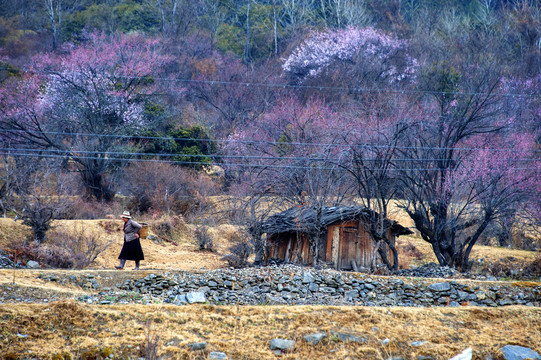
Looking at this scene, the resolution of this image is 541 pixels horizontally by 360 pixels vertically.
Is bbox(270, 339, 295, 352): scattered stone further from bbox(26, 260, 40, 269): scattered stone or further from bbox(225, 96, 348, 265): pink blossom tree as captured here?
bbox(26, 260, 40, 269): scattered stone

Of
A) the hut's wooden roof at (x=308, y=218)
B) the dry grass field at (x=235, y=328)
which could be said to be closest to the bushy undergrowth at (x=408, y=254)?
the hut's wooden roof at (x=308, y=218)

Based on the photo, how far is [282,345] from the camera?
10102 millimetres

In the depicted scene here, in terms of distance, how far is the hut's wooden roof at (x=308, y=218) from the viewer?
61.3ft

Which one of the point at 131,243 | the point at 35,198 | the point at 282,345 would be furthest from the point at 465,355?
the point at 35,198

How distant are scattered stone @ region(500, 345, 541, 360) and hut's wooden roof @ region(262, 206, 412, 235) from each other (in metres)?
8.63

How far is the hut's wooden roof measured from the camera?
735 inches

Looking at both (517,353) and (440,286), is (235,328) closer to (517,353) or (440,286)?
(517,353)

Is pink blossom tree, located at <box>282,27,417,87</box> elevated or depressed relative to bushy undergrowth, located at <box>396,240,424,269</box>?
elevated

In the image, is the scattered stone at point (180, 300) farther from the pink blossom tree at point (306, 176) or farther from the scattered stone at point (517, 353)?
the scattered stone at point (517, 353)

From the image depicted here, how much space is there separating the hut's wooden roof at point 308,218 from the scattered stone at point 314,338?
26.2 ft

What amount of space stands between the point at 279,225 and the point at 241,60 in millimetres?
39371

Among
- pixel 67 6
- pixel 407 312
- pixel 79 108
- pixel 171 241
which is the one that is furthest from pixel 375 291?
pixel 67 6

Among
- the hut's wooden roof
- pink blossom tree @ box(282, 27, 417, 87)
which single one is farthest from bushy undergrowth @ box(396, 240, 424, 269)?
pink blossom tree @ box(282, 27, 417, 87)

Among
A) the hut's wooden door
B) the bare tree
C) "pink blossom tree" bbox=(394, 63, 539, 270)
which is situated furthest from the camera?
"pink blossom tree" bbox=(394, 63, 539, 270)
